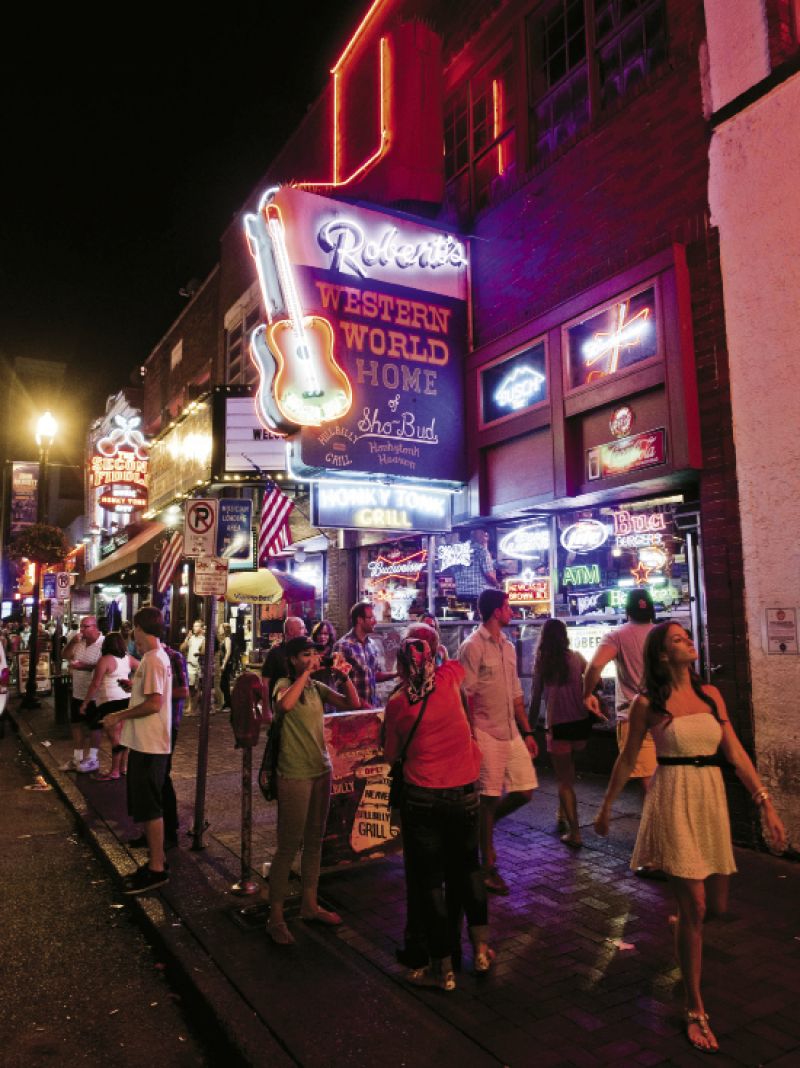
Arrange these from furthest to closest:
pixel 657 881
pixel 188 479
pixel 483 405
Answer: pixel 188 479 → pixel 483 405 → pixel 657 881


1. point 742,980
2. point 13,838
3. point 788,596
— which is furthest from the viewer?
point 13,838

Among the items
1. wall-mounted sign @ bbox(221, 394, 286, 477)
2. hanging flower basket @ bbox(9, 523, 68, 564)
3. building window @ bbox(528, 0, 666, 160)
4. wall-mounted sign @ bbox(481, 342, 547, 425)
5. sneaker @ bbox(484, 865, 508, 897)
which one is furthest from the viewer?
hanging flower basket @ bbox(9, 523, 68, 564)

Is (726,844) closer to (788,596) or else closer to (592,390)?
(788,596)

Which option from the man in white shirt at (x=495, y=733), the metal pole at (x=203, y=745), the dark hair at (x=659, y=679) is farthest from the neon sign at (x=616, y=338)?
the metal pole at (x=203, y=745)

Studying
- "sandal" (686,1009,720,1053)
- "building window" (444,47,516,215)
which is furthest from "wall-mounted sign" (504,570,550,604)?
"sandal" (686,1009,720,1053)

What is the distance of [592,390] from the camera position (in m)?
8.42

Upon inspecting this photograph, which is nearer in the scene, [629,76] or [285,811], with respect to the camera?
[285,811]

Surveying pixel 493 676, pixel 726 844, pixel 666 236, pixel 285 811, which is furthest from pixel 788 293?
Result: pixel 285 811

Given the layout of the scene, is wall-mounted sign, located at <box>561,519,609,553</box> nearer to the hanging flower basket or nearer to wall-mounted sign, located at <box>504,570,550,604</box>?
wall-mounted sign, located at <box>504,570,550,604</box>

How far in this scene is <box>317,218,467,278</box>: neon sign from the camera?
966 cm

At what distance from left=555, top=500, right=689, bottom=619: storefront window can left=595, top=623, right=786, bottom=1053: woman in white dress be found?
4.09 meters

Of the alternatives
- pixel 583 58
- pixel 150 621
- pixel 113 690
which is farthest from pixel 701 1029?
pixel 583 58

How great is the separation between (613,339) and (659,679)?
5.28 meters

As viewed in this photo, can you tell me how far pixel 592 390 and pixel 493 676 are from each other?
13.5 feet
